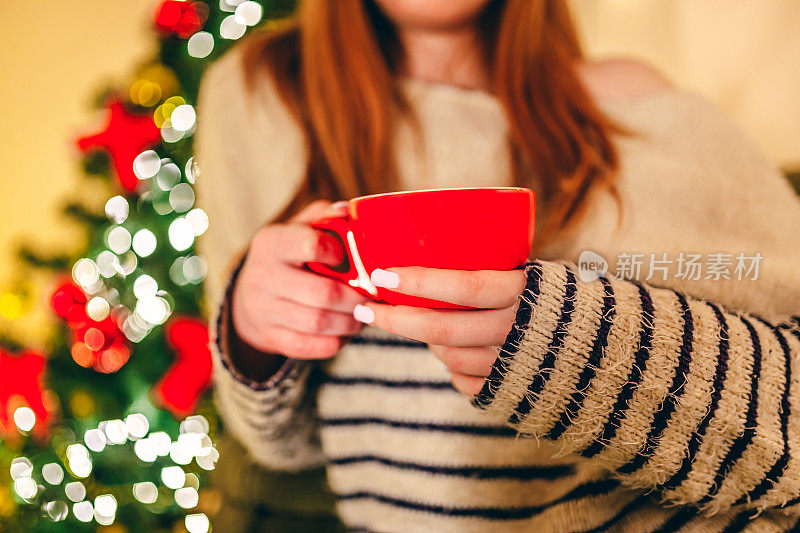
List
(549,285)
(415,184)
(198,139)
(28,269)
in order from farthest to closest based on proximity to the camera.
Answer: (28,269) → (198,139) → (415,184) → (549,285)

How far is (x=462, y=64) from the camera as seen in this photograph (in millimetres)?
732

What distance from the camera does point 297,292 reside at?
16.2 inches

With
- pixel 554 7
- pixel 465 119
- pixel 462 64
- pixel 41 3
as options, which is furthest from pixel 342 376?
pixel 41 3

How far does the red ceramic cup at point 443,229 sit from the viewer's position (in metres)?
0.30

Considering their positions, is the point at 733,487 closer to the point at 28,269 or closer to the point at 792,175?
the point at 792,175

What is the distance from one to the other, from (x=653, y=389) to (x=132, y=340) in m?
0.97

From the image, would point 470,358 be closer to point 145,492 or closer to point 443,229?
point 443,229

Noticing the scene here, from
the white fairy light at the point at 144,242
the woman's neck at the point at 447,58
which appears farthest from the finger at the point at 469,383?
the white fairy light at the point at 144,242

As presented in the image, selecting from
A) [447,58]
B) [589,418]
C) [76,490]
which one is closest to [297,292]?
[589,418]

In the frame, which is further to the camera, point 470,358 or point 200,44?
point 200,44

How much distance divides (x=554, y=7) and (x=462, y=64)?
0.17m

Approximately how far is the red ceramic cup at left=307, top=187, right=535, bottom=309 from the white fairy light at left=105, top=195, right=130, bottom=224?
797mm

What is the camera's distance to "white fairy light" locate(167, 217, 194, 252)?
0.94m

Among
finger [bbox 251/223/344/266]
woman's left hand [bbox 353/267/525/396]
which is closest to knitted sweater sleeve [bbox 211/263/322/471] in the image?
finger [bbox 251/223/344/266]
